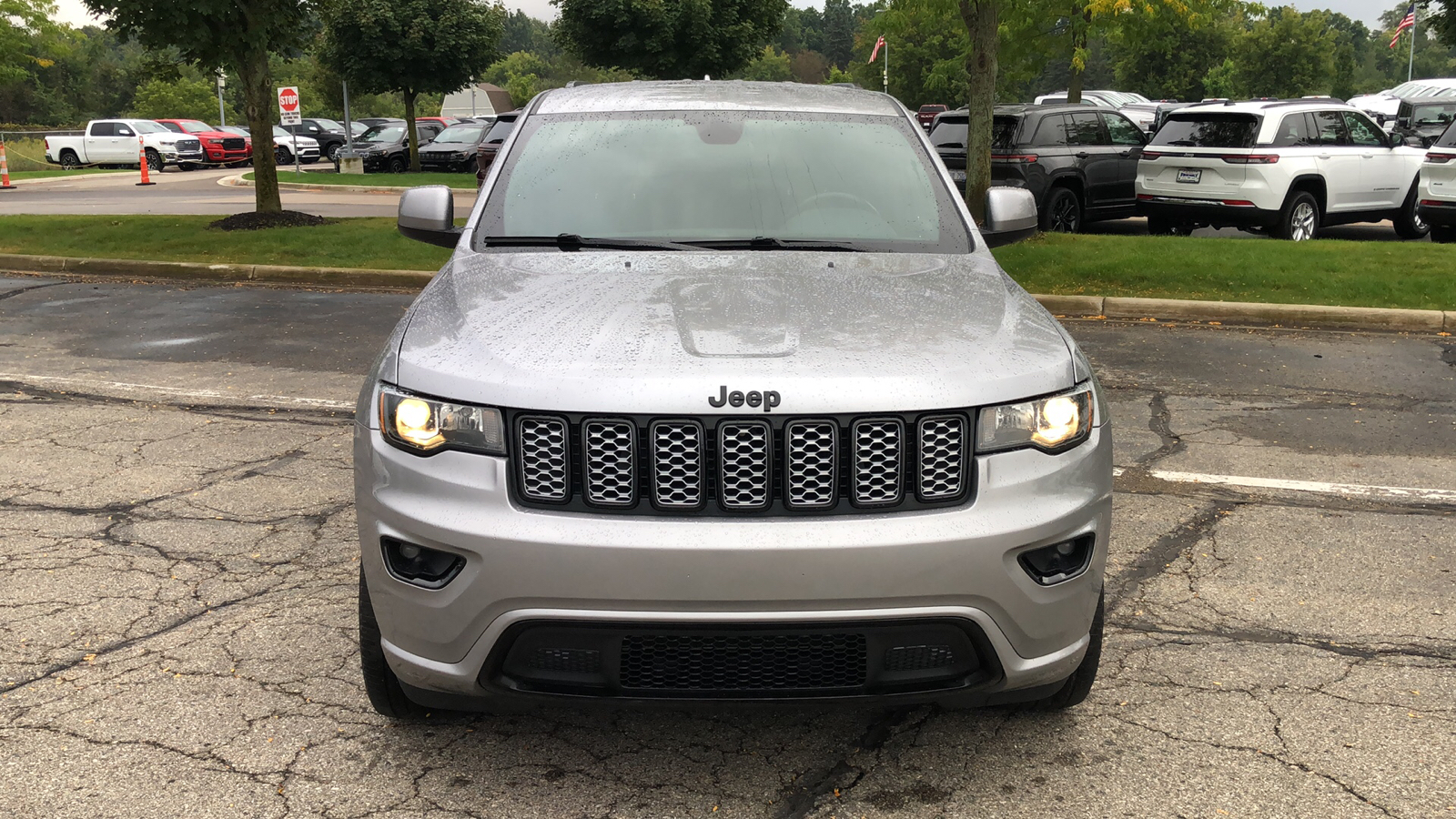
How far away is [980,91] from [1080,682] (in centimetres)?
1082

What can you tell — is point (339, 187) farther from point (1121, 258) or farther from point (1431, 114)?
point (1431, 114)

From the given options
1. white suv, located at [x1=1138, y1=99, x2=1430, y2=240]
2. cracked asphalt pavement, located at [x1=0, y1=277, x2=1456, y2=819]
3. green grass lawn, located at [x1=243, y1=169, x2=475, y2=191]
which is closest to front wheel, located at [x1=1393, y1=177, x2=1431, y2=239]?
white suv, located at [x1=1138, y1=99, x2=1430, y2=240]

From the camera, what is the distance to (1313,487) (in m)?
5.78

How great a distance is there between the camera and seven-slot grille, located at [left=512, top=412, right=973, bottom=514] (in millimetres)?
2764

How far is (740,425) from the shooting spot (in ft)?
9.06

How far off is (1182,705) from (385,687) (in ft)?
7.12

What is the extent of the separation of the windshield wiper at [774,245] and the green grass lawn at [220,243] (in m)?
9.36

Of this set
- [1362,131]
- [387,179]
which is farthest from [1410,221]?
[387,179]

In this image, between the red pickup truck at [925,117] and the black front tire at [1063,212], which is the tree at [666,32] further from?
the black front tire at [1063,212]

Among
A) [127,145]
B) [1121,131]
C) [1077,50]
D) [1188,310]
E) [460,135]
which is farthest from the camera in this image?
[127,145]

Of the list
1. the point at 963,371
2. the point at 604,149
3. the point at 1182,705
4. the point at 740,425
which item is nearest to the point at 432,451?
the point at 740,425

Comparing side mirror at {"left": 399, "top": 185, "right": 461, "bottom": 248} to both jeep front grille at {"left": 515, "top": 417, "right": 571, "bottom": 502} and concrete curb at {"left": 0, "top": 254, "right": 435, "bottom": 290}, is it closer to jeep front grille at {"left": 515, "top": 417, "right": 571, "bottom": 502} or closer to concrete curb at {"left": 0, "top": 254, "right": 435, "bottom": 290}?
jeep front grille at {"left": 515, "top": 417, "right": 571, "bottom": 502}

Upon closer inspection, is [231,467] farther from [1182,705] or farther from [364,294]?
[364,294]

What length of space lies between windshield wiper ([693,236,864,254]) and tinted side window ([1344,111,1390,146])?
12910 mm
